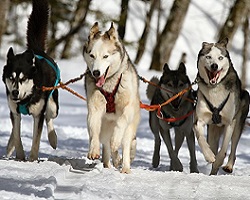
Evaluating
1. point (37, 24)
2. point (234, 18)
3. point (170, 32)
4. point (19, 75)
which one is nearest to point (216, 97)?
point (19, 75)

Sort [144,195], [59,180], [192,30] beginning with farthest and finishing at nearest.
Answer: [192,30]
[59,180]
[144,195]

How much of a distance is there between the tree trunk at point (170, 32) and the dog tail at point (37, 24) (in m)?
9.34

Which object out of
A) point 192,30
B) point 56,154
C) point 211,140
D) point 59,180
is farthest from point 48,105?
point 192,30

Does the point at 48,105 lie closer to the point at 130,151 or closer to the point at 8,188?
the point at 130,151

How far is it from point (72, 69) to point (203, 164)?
9.67m

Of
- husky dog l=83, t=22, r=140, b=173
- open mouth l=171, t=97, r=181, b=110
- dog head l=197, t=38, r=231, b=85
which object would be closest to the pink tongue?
husky dog l=83, t=22, r=140, b=173

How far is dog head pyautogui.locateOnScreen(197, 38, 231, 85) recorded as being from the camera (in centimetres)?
652

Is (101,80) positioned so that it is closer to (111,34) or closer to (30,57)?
(111,34)

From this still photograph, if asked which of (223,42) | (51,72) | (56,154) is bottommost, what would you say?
(56,154)

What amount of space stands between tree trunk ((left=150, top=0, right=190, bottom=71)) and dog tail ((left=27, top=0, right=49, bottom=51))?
9.34m

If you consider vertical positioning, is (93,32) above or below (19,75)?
above

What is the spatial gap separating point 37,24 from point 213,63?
2.11m

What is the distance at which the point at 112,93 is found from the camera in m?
6.11

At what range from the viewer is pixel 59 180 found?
16.8 feet
